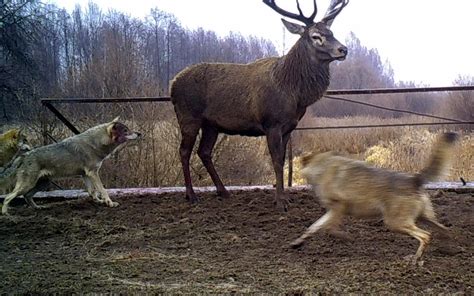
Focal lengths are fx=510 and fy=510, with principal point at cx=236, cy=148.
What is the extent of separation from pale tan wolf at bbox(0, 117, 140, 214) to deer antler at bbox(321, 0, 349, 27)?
11.6 feet

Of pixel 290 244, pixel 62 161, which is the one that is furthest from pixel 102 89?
pixel 290 244

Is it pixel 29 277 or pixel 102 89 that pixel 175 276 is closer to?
pixel 29 277

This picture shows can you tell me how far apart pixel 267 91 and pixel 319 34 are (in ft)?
3.20

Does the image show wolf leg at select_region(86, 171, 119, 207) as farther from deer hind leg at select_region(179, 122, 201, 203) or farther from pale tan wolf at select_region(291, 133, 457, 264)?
pale tan wolf at select_region(291, 133, 457, 264)

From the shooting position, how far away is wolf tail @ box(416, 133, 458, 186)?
407 cm

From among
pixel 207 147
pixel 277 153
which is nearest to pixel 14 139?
pixel 207 147

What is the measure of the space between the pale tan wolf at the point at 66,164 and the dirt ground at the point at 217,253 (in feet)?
1.33

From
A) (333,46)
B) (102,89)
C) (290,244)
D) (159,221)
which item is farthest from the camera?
(102,89)

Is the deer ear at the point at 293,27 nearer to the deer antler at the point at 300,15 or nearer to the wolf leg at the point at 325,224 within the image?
the deer antler at the point at 300,15

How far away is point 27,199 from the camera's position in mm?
7168

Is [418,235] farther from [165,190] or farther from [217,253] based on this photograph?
[165,190]

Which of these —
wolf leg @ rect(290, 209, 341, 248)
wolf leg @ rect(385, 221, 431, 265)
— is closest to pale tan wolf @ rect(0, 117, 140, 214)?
wolf leg @ rect(290, 209, 341, 248)

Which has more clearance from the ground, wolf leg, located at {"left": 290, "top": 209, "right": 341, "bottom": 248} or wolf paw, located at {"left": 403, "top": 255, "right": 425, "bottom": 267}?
wolf leg, located at {"left": 290, "top": 209, "right": 341, "bottom": 248}

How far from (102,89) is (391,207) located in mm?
10896
